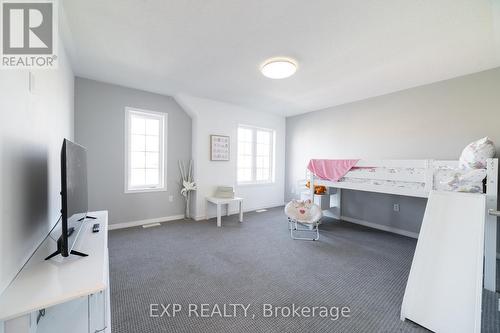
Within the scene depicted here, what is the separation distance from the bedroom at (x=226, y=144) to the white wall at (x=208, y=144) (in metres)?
0.04

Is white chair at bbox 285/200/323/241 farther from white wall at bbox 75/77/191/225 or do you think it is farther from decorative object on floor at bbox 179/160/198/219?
white wall at bbox 75/77/191/225

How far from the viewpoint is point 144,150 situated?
148 inches

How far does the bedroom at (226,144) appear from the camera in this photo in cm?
131

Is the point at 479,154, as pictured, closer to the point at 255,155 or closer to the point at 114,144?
the point at 255,155

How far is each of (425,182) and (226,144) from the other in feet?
11.0

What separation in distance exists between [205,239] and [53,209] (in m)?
1.81

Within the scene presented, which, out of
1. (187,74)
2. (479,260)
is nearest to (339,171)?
(479,260)

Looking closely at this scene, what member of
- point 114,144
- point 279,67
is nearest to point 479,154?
point 279,67

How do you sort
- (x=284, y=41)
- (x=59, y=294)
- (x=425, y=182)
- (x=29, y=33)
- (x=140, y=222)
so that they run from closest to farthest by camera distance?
1. (x=59, y=294)
2. (x=29, y=33)
3. (x=284, y=41)
4. (x=425, y=182)
5. (x=140, y=222)

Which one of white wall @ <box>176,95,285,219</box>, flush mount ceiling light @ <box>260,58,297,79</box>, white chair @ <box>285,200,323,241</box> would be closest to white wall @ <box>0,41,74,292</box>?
flush mount ceiling light @ <box>260,58,297,79</box>

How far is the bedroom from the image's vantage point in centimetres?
131

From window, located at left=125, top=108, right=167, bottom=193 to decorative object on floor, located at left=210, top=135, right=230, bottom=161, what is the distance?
94 centimetres

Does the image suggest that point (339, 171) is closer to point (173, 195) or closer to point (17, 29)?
point (173, 195)

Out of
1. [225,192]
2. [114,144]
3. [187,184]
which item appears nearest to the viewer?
[114,144]
